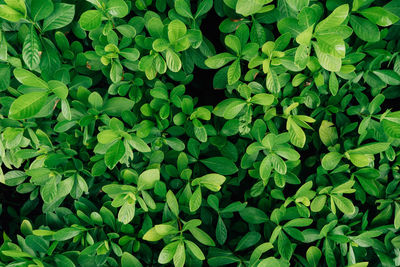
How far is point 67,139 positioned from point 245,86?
805 mm

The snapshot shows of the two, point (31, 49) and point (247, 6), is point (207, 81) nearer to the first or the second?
point (247, 6)

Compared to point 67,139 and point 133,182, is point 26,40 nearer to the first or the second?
point 67,139

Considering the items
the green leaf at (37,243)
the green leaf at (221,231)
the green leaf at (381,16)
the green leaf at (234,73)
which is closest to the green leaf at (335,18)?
the green leaf at (381,16)

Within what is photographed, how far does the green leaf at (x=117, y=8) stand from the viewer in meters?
1.20

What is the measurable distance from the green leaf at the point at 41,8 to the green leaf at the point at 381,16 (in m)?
1.15

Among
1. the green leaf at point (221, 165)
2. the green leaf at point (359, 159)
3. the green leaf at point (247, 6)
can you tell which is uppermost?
the green leaf at point (247, 6)

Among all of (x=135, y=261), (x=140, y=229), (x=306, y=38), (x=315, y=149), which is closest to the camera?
(x=306, y=38)

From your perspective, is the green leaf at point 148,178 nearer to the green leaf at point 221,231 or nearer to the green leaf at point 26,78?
the green leaf at point 221,231

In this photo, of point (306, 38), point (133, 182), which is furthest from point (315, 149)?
point (133, 182)

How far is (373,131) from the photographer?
139 centimetres

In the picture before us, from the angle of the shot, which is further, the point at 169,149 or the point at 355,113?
the point at 169,149

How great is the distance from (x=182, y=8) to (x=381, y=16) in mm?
733

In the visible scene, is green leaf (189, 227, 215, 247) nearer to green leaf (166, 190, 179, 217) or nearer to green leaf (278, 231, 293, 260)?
green leaf (166, 190, 179, 217)

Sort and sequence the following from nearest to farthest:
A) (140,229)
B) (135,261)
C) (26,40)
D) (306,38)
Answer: (306,38)
(26,40)
(135,261)
(140,229)
